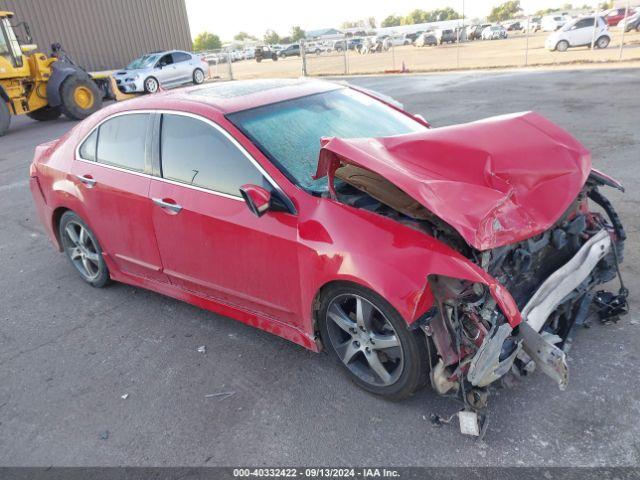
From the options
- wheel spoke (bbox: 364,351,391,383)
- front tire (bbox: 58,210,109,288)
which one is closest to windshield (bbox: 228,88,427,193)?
wheel spoke (bbox: 364,351,391,383)

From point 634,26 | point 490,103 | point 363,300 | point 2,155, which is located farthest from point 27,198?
point 634,26

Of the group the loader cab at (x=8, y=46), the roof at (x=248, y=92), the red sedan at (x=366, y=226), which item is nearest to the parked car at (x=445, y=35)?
the loader cab at (x=8, y=46)

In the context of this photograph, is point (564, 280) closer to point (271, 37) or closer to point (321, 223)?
point (321, 223)

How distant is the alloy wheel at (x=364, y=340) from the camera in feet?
8.90

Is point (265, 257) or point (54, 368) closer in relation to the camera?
point (265, 257)

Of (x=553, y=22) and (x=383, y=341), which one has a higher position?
(x=383, y=341)

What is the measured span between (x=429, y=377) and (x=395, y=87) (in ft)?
52.9

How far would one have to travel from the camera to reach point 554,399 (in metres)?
2.73

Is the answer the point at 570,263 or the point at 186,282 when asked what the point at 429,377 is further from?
the point at 186,282

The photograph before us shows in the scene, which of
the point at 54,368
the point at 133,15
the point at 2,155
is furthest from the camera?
the point at 133,15

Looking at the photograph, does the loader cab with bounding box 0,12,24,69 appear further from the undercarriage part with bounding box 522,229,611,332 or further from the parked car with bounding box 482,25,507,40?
the parked car with bounding box 482,25,507,40

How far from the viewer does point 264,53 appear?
5150 cm

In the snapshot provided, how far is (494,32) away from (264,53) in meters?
23.0

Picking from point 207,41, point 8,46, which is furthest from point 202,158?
point 207,41
